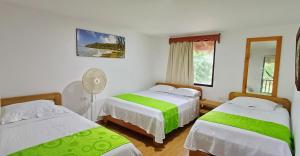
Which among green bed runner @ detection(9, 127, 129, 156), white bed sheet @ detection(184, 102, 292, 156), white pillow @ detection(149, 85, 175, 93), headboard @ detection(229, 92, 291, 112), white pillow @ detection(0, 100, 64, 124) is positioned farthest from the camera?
white pillow @ detection(149, 85, 175, 93)

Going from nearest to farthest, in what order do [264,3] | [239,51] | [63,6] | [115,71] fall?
[264,3] < [63,6] < [239,51] < [115,71]

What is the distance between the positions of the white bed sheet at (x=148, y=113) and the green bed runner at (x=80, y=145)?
989 mm

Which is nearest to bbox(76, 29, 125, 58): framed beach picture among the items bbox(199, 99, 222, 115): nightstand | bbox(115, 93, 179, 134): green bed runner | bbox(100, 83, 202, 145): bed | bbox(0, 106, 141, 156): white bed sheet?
bbox(100, 83, 202, 145): bed

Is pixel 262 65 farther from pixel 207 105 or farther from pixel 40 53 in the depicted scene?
pixel 40 53

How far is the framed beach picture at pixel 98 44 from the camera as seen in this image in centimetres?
314

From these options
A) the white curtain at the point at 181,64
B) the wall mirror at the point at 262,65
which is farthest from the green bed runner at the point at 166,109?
the wall mirror at the point at 262,65

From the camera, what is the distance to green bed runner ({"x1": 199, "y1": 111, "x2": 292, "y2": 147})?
1857 mm

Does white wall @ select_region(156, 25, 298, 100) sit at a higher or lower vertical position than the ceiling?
lower

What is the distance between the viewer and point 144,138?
3008 mm

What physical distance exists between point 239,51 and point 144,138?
8.78ft

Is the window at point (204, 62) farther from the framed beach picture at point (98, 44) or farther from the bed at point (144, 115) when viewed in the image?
the framed beach picture at point (98, 44)

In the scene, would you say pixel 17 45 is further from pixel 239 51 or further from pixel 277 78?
pixel 277 78

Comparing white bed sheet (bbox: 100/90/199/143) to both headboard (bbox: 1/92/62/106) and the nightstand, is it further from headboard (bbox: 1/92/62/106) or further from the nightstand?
headboard (bbox: 1/92/62/106)

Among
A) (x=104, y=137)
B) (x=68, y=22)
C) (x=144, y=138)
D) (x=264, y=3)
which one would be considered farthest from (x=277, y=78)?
(x=68, y=22)
